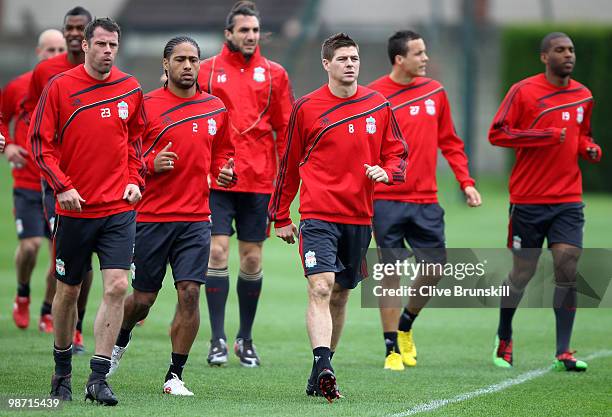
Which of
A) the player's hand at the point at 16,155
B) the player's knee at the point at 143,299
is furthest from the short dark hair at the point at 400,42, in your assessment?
the player's hand at the point at 16,155

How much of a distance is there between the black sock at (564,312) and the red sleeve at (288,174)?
2637 millimetres

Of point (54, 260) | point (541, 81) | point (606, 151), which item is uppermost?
point (541, 81)

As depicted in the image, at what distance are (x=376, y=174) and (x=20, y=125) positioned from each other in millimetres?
4954

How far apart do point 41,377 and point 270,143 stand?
2819mm

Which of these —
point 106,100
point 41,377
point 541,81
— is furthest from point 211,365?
point 541,81

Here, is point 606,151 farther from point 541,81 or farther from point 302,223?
point 302,223

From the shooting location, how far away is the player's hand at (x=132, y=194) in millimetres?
7926

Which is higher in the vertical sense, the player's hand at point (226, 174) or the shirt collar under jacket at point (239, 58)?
the shirt collar under jacket at point (239, 58)

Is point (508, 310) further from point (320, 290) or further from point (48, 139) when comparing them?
point (48, 139)

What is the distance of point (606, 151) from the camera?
2912 cm

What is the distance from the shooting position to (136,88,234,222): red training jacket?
27.9 ft

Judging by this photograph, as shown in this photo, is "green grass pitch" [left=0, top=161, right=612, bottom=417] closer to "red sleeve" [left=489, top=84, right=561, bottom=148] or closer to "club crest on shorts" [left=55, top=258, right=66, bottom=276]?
"club crest on shorts" [left=55, top=258, right=66, bottom=276]

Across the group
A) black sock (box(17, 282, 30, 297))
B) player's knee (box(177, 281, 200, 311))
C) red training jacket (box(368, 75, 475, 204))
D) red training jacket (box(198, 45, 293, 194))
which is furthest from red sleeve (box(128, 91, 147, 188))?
black sock (box(17, 282, 30, 297))

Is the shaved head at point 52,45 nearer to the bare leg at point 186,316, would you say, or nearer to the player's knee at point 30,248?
the player's knee at point 30,248
